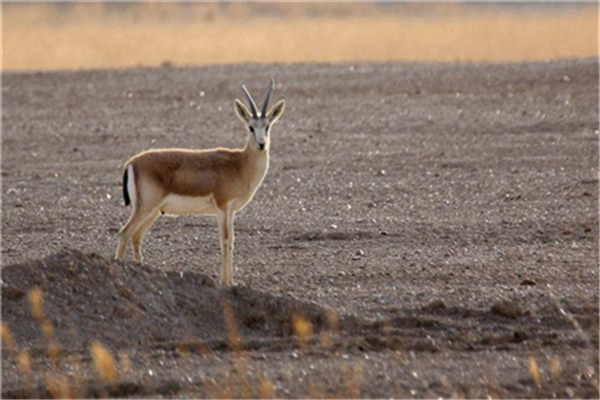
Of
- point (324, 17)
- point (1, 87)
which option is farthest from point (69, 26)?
point (1, 87)

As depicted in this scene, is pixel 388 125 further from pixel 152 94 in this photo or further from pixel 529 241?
pixel 529 241

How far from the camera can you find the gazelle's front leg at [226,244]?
443 inches

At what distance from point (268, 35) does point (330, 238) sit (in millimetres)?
25369

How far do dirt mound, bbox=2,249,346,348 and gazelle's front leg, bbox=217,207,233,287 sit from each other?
971 millimetres

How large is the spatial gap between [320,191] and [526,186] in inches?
94.0

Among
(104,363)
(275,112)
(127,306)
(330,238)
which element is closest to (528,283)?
(330,238)

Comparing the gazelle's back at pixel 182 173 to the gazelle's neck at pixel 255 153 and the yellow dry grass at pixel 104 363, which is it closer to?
the gazelle's neck at pixel 255 153

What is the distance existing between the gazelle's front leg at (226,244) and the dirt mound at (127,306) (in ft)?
3.19

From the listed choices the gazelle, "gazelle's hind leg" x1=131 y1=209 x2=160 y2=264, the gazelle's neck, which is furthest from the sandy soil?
the gazelle's neck

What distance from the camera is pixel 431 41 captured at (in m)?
34.8

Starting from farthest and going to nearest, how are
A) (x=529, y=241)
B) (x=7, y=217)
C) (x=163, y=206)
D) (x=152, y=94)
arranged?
(x=152, y=94) → (x=7, y=217) → (x=529, y=241) → (x=163, y=206)

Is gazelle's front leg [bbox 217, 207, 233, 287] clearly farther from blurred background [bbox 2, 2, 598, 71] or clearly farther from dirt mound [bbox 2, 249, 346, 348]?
blurred background [bbox 2, 2, 598, 71]

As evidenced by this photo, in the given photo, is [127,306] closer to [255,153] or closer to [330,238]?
[255,153]

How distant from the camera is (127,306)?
9.67 m
